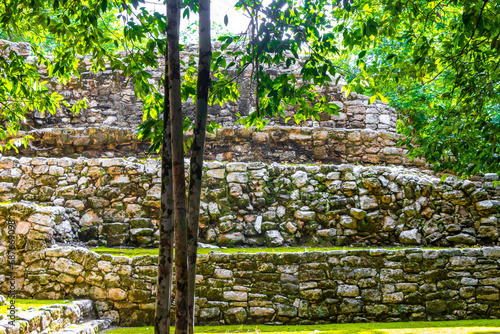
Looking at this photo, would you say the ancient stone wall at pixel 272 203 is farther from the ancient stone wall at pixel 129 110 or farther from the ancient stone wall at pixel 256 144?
the ancient stone wall at pixel 129 110

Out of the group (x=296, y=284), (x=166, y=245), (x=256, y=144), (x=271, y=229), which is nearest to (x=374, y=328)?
(x=296, y=284)

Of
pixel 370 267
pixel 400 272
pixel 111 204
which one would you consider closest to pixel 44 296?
pixel 111 204

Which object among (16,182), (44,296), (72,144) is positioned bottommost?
(44,296)

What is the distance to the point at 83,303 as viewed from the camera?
4879mm

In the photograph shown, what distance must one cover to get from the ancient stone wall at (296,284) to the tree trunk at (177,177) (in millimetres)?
2836

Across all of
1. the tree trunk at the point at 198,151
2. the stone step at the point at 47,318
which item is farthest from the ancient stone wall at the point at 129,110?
the tree trunk at the point at 198,151

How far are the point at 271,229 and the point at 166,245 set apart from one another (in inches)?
153

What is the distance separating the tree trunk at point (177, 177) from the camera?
7.73ft

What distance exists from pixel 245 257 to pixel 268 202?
63.6 inches

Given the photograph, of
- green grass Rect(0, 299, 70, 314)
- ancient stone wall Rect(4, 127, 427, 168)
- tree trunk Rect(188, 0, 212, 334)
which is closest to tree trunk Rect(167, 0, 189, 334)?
tree trunk Rect(188, 0, 212, 334)

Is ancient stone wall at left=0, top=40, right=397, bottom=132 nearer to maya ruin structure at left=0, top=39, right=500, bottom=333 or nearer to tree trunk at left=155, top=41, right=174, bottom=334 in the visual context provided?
maya ruin structure at left=0, top=39, right=500, bottom=333

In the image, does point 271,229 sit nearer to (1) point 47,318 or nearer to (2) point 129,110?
(1) point 47,318

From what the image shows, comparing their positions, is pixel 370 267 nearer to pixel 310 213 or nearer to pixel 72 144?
pixel 310 213

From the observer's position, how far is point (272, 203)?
661 cm
